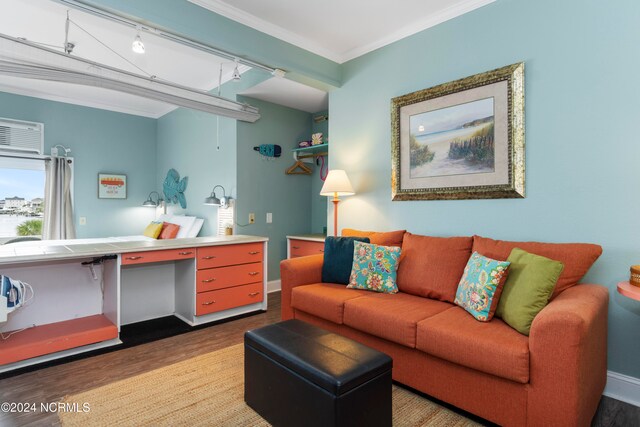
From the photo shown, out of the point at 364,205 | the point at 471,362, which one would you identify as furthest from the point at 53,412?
the point at 364,205

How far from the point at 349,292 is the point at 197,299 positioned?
1533mm

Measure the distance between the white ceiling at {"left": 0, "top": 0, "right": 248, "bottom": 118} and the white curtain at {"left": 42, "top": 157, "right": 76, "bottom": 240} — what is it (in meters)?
1.01

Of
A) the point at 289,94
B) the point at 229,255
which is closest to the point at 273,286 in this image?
the point at 229,255

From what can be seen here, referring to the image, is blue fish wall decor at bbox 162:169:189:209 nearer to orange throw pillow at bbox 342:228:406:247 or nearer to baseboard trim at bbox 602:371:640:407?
orange throw pillow at bbox 342:228:406:247

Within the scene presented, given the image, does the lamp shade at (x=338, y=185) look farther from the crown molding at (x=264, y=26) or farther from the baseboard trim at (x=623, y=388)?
the baseboard trim at (x=623, y=388)

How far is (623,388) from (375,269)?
5.34ft

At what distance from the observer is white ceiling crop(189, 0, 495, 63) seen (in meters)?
2.72

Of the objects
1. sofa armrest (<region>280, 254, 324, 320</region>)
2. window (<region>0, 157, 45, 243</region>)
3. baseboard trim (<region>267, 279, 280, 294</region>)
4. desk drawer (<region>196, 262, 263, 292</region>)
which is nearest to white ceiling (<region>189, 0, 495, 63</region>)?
sofa armrest (<region>280, 254, 324, 320</region>)

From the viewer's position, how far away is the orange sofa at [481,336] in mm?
1476

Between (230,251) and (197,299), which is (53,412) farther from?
(230,251)

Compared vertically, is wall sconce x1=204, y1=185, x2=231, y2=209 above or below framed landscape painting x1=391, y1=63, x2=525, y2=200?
below

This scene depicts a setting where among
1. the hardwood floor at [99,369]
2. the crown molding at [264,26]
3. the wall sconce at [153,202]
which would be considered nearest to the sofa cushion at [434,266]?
the hardwood floor at [99,369]

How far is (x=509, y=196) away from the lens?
248 cm

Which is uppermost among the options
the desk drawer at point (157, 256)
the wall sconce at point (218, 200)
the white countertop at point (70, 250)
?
the wall sconce at point (218, 200)
